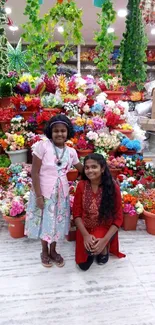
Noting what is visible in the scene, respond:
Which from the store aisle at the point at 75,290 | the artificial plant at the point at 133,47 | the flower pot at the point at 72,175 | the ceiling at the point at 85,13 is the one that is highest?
the ceiling at the point at 85,13

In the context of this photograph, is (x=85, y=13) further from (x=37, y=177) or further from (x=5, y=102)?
(x=37, y=177)

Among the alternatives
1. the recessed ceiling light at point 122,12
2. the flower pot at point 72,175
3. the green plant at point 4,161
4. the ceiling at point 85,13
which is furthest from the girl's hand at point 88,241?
the recessed ceiling light at point 122,12

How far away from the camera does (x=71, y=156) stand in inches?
73.2

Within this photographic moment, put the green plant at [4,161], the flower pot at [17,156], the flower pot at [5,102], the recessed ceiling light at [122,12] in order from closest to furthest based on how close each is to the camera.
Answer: the flower pot at [17,156]
the green plant at [4,161]
the flower pot at [5,102]
the recessed ceiling light at [122,12]

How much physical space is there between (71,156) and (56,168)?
0.15 meters

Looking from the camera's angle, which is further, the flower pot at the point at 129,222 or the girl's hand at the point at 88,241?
the flower pot at the point at 129,222

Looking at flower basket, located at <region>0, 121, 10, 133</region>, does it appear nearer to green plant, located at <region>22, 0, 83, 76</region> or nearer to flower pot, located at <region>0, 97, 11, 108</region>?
flower pot, located at <region>0, 97, 11, 108</region>

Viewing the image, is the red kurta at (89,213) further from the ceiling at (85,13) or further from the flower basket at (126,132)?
the ceiling at (85,13)

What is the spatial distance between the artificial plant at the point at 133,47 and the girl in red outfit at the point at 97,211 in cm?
112

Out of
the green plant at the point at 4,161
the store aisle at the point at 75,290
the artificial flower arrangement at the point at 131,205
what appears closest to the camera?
the store aisle at the point at 75,290

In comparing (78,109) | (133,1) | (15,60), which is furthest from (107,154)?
(15,60)

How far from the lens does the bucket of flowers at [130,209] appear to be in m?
2.31

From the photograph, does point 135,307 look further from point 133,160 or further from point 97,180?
point 133,160

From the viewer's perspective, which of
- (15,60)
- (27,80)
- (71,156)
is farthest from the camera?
(15,60)
